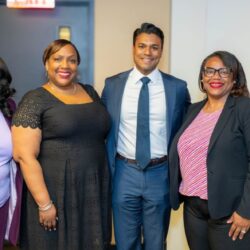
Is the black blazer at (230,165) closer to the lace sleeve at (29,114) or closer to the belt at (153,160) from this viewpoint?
the belt at (153,160)

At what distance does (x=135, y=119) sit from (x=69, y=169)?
484 millimetres

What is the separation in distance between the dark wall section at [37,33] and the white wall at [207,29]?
0.65 meters

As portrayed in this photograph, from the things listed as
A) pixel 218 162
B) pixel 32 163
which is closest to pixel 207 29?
pixel 218 162

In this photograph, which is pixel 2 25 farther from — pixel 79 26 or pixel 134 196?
pixel 134 196

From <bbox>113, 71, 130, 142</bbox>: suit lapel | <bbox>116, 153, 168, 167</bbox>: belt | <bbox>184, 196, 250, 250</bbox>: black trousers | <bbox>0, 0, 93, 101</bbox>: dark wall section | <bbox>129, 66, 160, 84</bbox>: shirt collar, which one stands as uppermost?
<bbox>0, 0, 93, 101</bbox>: dark wall section

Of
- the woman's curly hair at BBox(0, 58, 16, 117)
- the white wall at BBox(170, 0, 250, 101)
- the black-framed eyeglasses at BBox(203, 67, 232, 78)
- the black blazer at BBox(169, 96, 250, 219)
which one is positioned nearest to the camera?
the black blazer at BBox(169, 96, 250, 219)

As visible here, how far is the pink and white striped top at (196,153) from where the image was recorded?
175 cm

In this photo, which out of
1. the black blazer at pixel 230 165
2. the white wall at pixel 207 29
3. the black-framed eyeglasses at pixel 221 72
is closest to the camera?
the black blazer at pixel 230 165

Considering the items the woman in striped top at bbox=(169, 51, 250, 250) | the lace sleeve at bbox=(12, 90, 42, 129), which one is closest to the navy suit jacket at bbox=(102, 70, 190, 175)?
the woman in striped top at bbox=(169, 51, 250, 250)

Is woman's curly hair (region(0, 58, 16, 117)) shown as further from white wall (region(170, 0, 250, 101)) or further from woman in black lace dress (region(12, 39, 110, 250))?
white wall (region(170, 0, 250, 101))

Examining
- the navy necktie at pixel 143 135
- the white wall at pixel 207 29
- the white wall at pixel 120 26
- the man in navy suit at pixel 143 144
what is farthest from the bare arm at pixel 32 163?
the white wall at pixel 207 29

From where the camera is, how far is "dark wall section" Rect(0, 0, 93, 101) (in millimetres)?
2779

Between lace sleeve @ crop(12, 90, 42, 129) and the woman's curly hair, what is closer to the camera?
lace sleeve @ crop(12, 90, 42, 129)

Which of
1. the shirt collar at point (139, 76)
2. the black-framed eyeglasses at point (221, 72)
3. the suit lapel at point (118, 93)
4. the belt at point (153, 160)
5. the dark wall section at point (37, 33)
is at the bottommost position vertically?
the belt at point (153, 160)
